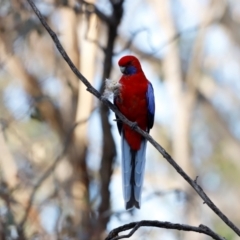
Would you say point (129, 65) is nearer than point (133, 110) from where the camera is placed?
No

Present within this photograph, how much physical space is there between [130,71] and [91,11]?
4.72 feet

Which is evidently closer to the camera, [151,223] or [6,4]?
[151,223]

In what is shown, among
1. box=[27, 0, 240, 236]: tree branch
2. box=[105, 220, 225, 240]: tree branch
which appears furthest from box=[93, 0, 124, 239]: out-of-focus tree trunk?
box=[105, 220, 225, 240]: tree branch

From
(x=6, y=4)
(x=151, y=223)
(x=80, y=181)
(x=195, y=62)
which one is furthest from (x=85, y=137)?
(x=151, y=223)

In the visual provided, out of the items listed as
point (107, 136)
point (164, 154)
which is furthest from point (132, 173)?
point (107, 136)

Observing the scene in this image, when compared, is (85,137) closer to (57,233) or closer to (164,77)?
(57,233)

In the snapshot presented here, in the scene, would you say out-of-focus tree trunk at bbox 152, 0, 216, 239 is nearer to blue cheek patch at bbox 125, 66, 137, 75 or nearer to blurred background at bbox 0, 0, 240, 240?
blurred background at bbox 0, 0, 240, 240

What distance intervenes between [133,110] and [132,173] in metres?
0.49

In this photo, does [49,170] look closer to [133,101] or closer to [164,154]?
[133,101]

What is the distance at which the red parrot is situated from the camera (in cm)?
367

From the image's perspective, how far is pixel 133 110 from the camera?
387 cm

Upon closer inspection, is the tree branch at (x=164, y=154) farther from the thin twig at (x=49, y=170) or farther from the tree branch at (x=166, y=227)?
the thin twig at (x=49, y=170)

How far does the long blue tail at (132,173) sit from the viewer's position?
3311mm

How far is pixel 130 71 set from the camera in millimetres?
3986
